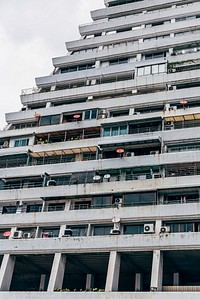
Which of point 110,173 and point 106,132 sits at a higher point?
point 106,132

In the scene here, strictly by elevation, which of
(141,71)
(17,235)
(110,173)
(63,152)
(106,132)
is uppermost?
(141,71)

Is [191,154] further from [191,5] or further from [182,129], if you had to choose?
[191,5]

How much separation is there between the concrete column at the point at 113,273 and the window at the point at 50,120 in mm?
17199

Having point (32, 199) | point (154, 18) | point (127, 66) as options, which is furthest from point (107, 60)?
point (32, 199)

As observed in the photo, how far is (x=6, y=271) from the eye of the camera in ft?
118

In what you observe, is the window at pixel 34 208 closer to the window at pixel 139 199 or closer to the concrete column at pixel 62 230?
the concrete column at pixel 62 230

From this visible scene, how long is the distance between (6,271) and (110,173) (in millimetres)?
11769

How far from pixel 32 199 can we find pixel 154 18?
2726cm

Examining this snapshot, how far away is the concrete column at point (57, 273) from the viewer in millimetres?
33594

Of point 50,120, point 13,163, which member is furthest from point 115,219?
point 50,120

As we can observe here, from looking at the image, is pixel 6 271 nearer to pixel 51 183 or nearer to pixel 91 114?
pixel 51 183

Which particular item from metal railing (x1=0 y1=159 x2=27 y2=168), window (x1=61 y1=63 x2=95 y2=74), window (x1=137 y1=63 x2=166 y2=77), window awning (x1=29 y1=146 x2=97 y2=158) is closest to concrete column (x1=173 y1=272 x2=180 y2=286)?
window awning (x1=29 y1=146 x2=97 y2=158)

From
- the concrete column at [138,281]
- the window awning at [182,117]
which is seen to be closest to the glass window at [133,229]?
the concrete column at [138,281]

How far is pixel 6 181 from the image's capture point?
4416cm
